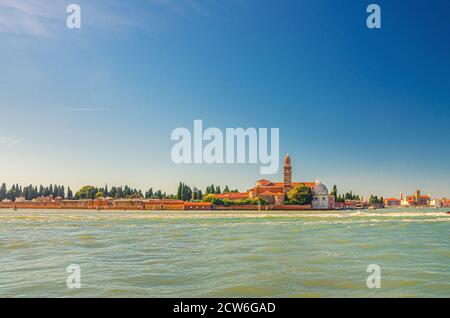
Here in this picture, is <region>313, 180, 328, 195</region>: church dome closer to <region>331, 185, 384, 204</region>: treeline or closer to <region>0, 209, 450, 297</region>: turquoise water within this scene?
<region>331, 185, 384, 204</region>: treeline

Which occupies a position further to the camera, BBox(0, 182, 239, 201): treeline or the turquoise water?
BBox(0, 182, 239, 201): treeline

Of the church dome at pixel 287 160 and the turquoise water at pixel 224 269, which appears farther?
the church dome at pixel 287 160

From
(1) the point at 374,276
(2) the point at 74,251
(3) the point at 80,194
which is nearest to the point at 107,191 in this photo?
(3) the point at 80,194

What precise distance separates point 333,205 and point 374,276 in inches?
2408

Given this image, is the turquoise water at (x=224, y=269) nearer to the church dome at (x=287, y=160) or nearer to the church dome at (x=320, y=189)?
the church dome at (x=320, y=189)

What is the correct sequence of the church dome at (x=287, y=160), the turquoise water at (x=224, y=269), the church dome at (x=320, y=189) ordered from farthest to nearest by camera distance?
the church dome at (x=287, y=160), the church dome at (x=320, y=189), the turquoise water at (x=224, y=269)

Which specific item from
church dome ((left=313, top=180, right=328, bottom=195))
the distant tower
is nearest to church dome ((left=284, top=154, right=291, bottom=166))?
the distant tower

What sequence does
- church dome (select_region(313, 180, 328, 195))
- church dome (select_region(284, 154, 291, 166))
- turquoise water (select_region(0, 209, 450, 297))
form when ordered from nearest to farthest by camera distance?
turquoise water (select_region(0, 209, 450, 297)) → church dome (select_region(313, 180, 328, 195)) → church dome (select_region(284, 154, 291, 166))

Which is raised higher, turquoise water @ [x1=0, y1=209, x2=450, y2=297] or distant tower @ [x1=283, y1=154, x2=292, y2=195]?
distant tower @ [x1=283, y1=154, x2=292, y2=195]

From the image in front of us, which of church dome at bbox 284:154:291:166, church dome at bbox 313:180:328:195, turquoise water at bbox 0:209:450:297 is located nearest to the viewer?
turquoise water at bbox 0:209:450:297

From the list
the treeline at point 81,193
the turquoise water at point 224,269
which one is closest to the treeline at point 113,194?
the treeline at point 81,193
